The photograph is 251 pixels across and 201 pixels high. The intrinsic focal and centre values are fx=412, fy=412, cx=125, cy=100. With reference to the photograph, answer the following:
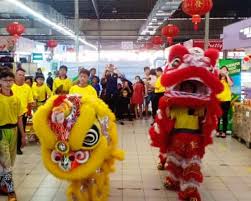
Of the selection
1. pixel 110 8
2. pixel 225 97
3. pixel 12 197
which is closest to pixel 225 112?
pixel 225 97

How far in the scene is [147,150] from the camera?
7.64 meters

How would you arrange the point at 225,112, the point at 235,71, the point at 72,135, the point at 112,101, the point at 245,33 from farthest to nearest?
the point at 112,101
the point at 235,71
the point at 245,33
the point at 225,112
the point at 72,135

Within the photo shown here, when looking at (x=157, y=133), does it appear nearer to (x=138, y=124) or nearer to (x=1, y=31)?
(x=138, y=124)

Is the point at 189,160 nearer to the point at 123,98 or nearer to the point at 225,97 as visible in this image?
the point at 225,97

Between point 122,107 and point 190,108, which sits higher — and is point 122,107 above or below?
below

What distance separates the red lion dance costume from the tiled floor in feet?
1.41

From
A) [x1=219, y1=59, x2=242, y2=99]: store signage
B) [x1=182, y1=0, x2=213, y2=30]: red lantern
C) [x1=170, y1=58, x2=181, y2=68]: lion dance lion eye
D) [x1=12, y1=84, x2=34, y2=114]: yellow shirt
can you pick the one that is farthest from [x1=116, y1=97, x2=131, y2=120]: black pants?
[x1=170, y1=58, x2=181, y2=68]: lion dance lion eye

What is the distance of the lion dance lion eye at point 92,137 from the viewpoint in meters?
3.81

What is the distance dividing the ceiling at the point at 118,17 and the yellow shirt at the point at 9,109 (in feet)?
42.0

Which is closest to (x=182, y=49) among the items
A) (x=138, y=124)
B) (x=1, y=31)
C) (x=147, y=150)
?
(x=147, y=150)

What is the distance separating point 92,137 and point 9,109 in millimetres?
1254

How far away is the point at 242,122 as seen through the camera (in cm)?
830

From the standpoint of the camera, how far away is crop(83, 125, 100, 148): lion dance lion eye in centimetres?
381

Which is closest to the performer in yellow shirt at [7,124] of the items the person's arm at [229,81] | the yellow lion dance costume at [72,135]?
the yellow lion dance costume at [72,135]
